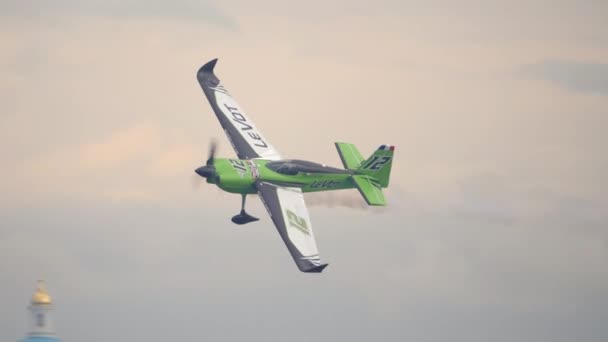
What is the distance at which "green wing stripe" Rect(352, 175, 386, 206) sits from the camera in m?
72.4

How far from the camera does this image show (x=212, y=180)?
231 feet

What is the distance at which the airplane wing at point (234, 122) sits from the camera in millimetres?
75625

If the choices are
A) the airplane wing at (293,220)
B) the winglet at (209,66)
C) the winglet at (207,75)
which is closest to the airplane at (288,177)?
the airplane wing at (293,220)

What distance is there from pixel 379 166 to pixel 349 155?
1841 millimetres

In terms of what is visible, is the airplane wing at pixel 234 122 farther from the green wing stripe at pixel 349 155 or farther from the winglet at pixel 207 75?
the green wing stripe at pixel 349 155

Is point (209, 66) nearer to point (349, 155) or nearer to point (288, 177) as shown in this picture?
point (349, 155)

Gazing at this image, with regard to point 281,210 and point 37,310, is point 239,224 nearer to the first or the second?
point 281,210

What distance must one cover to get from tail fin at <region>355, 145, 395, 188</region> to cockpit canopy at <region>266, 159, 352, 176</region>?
1.80 m

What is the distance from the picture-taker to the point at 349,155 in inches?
2938

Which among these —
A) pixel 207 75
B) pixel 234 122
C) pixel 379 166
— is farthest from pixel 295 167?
pixel 207 75

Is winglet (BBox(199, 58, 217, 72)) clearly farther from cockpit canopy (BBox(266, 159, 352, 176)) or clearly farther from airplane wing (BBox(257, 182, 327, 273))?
airplane wing (BBox(257, 182, 327, 273))

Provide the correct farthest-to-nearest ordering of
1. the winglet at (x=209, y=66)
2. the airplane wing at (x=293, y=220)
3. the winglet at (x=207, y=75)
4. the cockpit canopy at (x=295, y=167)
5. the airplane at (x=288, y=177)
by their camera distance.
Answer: the winglet at (x=209, y=66)
the winglet at (x=207, y=75)
the cockpit canopy at (x=295, y=167)
the airplane at (x=288, y=177)
the airplane wing at (x=293, y=220)

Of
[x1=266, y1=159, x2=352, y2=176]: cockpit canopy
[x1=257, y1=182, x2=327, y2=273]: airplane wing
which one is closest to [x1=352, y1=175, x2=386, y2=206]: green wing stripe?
[x1=266, y1=159, x2=352, y2=176]: cockpit canopy

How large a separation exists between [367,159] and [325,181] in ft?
8.42
